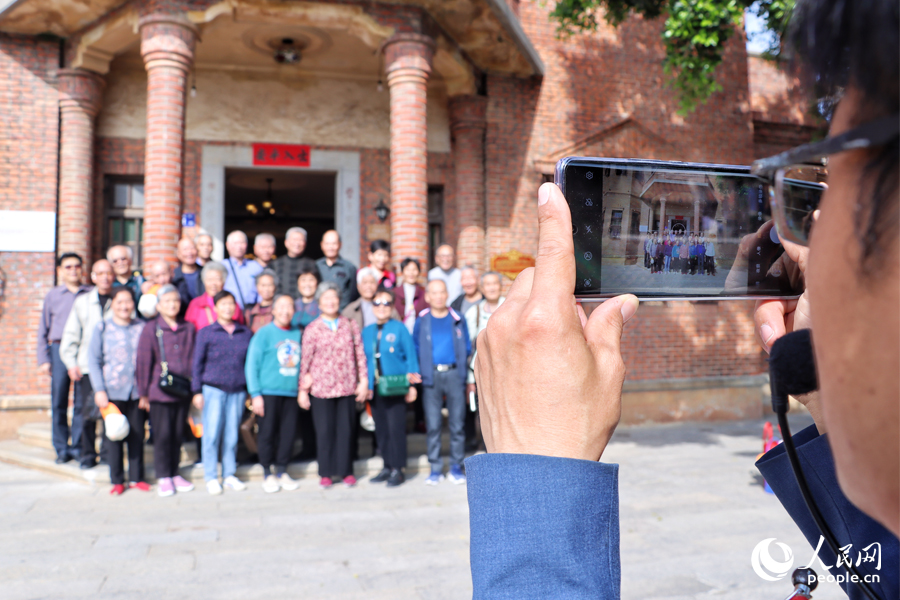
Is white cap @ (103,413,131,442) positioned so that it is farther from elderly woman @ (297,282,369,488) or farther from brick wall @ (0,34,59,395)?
brick wall @ (0,34,59,395)

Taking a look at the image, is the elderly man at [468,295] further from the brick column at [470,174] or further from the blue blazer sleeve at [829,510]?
the blue blazer sleeve at [829,510]

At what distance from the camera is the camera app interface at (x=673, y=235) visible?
4.01 feet

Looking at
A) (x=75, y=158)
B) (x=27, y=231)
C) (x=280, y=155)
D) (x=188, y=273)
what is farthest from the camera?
(x=280, y=155)

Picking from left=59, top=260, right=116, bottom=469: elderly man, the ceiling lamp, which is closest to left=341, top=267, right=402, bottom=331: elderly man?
left=59, top=260, right=116, bottom=469: elderly man

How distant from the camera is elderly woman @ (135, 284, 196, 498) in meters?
6.26

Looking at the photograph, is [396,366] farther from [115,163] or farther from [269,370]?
[115,163]

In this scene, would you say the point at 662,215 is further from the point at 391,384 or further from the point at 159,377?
the point at 159,377

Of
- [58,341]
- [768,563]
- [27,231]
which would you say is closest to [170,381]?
[58,341]

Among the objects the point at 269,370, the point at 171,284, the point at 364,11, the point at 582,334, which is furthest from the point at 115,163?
the point at 582,334

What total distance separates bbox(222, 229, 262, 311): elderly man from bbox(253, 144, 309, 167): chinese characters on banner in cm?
285

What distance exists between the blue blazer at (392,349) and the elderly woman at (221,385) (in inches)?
49.8

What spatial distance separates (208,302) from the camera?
6.90 metres

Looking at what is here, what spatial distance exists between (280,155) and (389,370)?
490 centimetres

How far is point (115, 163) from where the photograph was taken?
32.2 feet
